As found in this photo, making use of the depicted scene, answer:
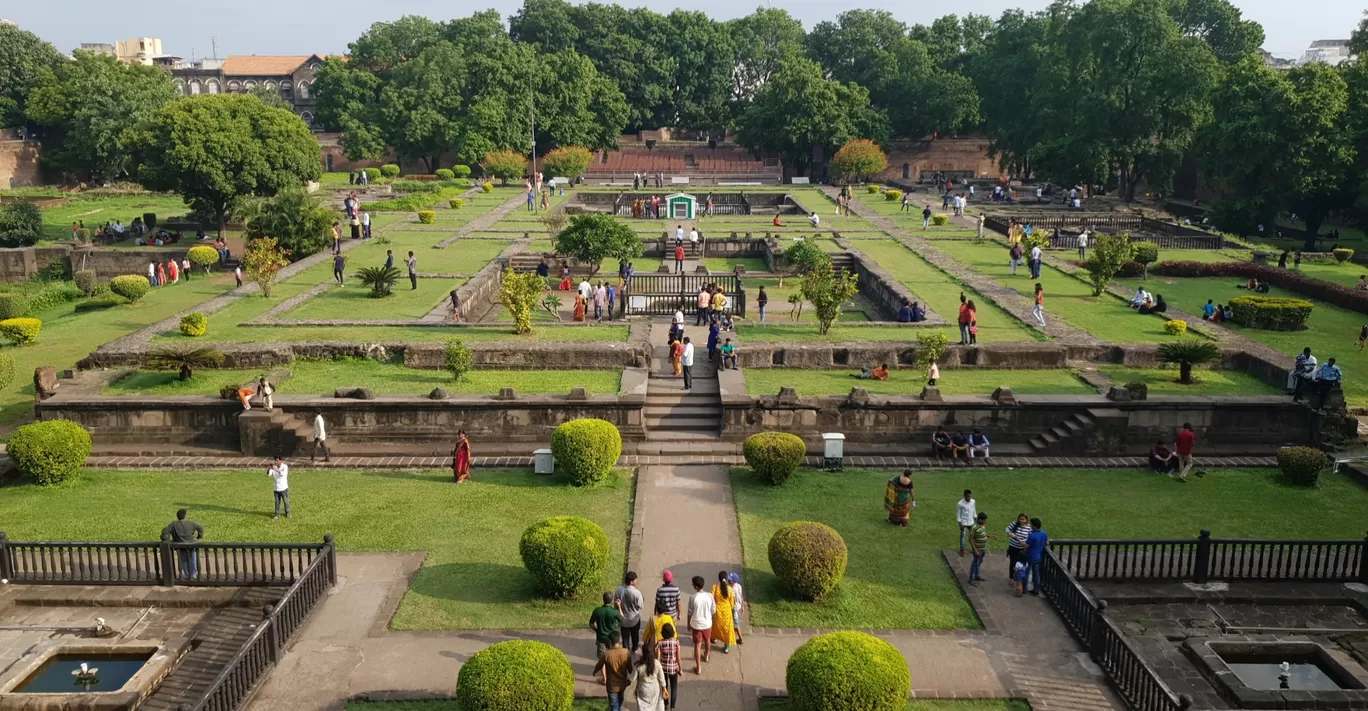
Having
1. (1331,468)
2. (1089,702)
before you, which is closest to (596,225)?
(1331,468)

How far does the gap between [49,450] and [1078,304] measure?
855 inches

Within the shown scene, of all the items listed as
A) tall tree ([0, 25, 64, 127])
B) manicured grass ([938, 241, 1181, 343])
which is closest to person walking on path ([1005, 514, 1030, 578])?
manicured grass ([938, 241, 1181, 343])

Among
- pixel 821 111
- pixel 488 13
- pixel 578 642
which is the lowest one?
pixel 578 642

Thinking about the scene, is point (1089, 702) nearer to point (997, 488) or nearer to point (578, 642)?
point (578, 642)

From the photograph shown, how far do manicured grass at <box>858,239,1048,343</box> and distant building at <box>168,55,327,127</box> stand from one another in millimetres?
83204

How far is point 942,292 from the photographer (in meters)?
26.4

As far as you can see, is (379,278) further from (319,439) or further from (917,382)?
(917,382)

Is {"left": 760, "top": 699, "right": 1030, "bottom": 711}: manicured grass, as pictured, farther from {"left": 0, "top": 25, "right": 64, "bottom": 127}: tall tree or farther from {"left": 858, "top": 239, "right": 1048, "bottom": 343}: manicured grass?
{"left": 0, "top": 25, "right": 64, "bottom": 127}: tall tree

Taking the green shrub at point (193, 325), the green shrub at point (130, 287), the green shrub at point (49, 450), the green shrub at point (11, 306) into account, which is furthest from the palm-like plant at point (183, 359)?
the green shrub at point (11, 306)

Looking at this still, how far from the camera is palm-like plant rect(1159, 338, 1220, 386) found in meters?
18.8

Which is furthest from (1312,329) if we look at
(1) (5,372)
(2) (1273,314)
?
(1) (5,372)

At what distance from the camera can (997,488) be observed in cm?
1521

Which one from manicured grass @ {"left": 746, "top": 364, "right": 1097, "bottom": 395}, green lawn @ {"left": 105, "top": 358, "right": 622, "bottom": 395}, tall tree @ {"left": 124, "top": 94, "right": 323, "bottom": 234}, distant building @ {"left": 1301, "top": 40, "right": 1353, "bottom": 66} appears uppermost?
distant building @ {"left": 1301, "top": 40, "right": 1353, "bottom": 66}

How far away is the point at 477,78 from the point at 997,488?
54197 millimetres
